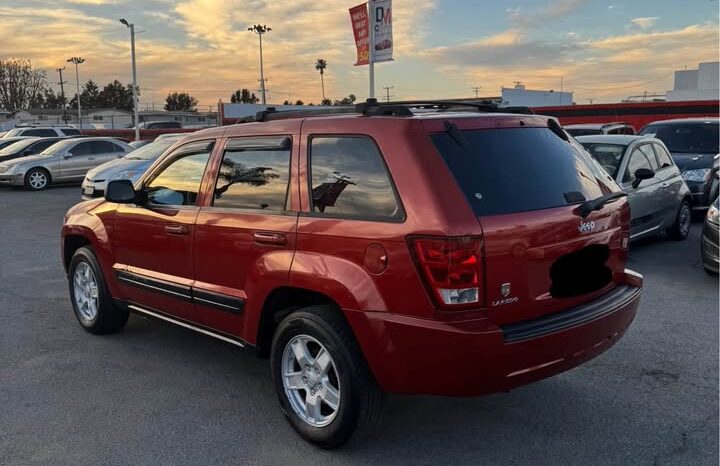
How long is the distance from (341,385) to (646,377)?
7.73 feet

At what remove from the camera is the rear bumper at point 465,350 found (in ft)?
9.79

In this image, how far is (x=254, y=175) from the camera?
13.1 feet

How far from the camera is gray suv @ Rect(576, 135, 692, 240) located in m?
8.26

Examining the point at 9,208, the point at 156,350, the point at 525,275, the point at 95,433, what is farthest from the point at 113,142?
the point at 525,275

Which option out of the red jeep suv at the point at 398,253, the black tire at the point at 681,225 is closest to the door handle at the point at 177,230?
the red jeep suv at the point at 398,253

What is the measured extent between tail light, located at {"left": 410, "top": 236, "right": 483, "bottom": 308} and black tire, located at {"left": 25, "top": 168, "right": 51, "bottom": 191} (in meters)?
19.4

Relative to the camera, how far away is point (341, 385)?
131 inches

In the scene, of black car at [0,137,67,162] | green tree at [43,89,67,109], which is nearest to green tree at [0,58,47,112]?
green tree at [43,89,67,109]

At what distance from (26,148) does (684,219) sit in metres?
20.2

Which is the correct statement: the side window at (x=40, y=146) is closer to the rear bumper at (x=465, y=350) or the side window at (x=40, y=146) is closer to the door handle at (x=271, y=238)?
the door handle at (x=271, y=238)

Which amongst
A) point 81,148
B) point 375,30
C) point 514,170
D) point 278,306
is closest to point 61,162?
point 81,148

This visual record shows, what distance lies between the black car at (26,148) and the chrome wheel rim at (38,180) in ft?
7.19

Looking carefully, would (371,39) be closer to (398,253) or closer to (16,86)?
(398,253)

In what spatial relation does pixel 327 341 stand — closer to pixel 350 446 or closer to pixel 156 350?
pixel 350 446
